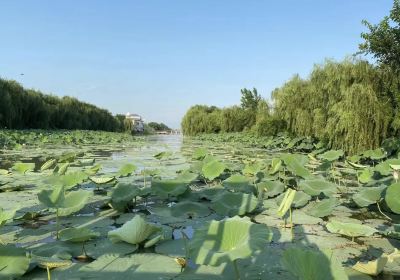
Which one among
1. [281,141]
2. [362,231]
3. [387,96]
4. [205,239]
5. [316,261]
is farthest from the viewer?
[281,141]

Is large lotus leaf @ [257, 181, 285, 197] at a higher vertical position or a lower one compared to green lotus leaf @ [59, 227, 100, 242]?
higher

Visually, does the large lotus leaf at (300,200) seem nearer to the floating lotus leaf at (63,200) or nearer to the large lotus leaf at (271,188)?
the large lotus leaf at (271,188)

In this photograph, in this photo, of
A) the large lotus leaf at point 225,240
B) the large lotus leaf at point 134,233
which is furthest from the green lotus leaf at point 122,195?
the large lotus leaf at point 225,240

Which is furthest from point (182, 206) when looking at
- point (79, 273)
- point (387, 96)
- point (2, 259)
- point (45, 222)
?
point (387, 96)

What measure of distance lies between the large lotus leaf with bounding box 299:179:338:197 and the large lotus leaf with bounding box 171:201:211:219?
85cm

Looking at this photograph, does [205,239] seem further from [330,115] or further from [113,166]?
[330,115]

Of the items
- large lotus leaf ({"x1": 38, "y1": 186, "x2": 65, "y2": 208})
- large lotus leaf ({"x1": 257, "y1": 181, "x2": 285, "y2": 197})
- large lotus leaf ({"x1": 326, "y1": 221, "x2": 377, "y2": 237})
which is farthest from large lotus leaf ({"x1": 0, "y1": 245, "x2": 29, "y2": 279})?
large lotus leaf ({"x1": 257, "y1": 181, "x2": 285, "y2": 197})

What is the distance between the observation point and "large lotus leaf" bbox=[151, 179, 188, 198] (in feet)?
9.71

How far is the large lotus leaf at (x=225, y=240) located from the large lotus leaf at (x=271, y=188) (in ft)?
5.60

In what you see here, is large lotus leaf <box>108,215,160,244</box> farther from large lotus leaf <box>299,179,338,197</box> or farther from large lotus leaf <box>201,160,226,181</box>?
large lotus leaf <box>201,160,226,181</box>

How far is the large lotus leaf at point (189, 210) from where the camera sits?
2637 millimetres

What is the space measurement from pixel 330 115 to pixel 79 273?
7.99 meters

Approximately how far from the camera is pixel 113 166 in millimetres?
6020

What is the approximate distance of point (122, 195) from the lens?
2764 mm
